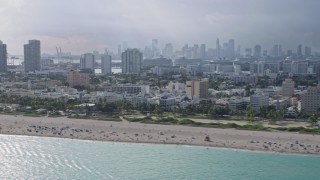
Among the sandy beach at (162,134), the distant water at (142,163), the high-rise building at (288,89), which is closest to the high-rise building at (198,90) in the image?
the high-rise building at (288,89)

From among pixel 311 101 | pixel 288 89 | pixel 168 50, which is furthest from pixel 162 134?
pixel 168 50

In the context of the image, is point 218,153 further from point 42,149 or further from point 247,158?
point 42,149

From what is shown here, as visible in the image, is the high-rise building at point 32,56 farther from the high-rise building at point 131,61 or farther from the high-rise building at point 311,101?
the high-rise building at point 311,101

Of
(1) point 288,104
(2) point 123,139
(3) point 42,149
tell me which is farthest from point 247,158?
(1) point 288,104

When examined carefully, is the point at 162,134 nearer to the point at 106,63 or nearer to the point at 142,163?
the point at 142,163

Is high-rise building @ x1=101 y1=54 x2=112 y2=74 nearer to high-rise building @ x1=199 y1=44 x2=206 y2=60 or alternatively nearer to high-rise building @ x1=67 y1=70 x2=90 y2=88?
high-rise building @ x1=67 y1=70 x2=90 y2=88
